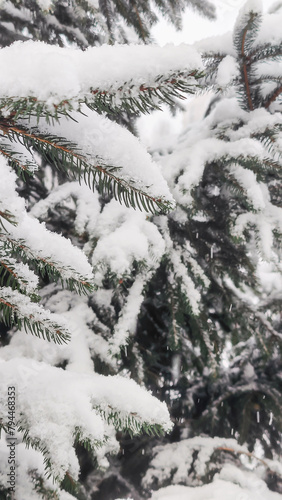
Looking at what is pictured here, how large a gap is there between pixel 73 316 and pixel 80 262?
40.9 inches

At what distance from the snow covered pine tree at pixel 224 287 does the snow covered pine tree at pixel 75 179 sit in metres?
0.90

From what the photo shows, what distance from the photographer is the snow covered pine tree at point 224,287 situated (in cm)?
171

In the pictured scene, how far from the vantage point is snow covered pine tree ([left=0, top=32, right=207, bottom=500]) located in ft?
1.69

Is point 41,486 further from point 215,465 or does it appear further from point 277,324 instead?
point 277,324

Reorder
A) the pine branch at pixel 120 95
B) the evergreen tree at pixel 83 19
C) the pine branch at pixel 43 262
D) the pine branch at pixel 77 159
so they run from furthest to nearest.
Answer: the evergreen tree at pixel 83 19 → the pine branch at pixel 43 262 → the pine branch at pixel 77 159 → the pine branch at pixel 120 95

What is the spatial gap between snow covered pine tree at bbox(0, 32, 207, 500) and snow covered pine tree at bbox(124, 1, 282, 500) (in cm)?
90

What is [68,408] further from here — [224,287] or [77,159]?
[224,287]

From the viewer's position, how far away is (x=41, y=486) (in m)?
0.92

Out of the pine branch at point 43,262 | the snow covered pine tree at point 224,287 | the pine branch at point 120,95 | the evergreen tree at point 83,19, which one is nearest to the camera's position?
the pine branch at point 120,95

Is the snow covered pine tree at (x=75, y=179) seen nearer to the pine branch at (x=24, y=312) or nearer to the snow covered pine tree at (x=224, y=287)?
the pine branch at (x=24, y=312)

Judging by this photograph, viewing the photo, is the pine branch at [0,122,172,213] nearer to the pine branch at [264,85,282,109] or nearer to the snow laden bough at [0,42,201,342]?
the snow laden bough at [0,42,201,342]

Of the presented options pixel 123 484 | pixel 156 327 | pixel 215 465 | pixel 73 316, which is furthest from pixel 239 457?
pixel 73 316

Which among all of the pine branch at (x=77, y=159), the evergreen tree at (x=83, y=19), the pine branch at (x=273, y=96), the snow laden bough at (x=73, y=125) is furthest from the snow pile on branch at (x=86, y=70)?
the evergreen tree at (x=83, y=19)

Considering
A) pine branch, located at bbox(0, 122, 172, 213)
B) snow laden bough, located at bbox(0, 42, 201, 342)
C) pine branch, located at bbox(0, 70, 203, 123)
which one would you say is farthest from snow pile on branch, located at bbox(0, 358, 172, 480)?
pine branch, located at bbox(0, 70, 203, 123)
